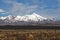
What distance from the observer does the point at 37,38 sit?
3622cm

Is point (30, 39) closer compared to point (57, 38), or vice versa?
point (30, 39)

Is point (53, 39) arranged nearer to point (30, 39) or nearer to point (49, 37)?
point (49, 37)

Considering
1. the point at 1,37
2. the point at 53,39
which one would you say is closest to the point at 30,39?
the point at 1,37

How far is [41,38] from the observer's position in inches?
1439

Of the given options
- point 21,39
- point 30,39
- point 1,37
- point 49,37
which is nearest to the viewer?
point 30,39

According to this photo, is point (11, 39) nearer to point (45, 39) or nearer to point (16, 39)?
point (16, 39)

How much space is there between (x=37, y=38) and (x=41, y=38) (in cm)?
69

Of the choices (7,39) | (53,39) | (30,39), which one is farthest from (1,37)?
(53,39)

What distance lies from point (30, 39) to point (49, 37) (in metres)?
10.3

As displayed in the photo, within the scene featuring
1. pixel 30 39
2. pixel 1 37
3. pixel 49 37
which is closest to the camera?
pixel 30 39

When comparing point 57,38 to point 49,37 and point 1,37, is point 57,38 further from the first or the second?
point 1,37

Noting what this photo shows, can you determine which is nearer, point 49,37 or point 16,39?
point 16,39

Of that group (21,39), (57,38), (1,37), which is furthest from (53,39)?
(1,37)

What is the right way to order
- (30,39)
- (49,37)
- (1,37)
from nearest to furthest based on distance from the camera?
(30,39) < (1,37) < (49,37)
